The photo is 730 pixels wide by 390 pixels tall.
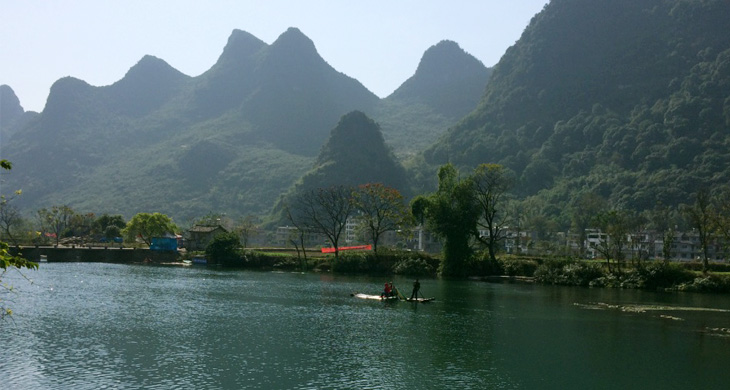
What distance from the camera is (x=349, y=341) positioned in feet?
132

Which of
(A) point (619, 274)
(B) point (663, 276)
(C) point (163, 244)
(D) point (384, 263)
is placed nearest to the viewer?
(B) point (663, 276)

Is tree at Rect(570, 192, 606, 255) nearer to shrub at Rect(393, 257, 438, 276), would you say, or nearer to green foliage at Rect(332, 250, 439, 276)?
green foliage at Rect(332, 250, 439, 276)

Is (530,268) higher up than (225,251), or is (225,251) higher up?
(225,251)

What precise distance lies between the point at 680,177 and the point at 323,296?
15527 cm

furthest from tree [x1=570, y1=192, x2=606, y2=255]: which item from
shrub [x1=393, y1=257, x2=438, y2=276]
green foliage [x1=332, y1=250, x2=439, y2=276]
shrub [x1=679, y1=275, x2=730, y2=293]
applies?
shrub [x1=679, y1=275, x2=730, y2=293]

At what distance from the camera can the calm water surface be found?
30.8 meters

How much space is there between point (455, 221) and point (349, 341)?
56.1 m

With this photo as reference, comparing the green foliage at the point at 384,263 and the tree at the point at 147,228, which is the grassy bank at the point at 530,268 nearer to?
the green foliage at the point at 384,263

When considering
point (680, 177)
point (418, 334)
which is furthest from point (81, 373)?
point (680, 177)

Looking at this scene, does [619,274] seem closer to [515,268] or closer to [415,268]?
[515,268]

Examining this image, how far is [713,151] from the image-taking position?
196 metres

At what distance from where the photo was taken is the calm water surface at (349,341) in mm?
30781

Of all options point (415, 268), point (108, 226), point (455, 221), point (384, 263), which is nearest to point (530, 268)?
point (455, 221)

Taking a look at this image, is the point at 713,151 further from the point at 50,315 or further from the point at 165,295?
the point at 50,315
